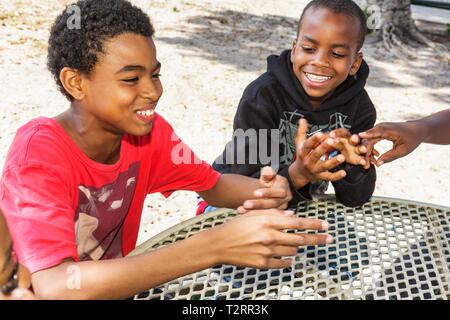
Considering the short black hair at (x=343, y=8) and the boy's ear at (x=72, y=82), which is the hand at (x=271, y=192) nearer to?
the boy's ear at (x=72, y=82)

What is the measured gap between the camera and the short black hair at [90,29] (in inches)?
61.7

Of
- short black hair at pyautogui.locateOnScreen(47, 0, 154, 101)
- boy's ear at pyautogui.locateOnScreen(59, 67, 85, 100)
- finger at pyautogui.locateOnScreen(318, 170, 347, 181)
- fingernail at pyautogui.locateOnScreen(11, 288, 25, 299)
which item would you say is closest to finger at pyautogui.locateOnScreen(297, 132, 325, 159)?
finger at pyautogui.locateOnScreen(318, 170, 347, 181)

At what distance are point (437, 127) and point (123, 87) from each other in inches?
56.5

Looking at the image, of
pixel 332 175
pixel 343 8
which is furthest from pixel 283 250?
pixel 343 8

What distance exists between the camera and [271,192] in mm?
1659

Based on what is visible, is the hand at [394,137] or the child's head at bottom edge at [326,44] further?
the child's head at bottom edge at [326,44]

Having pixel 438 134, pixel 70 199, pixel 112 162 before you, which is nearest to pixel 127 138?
pixel 112 162

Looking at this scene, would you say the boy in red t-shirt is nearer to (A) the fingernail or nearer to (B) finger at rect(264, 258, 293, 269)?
(B) finger at rect(264, 258, 293, 269)

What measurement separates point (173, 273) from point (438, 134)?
148 centimetres

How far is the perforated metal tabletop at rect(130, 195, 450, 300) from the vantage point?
1.48 metres

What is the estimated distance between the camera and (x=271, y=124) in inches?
84.7

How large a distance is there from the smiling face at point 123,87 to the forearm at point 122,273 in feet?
1.84

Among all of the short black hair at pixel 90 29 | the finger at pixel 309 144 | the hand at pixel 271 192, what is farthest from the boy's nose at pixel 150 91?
the finger at pixel 309 144

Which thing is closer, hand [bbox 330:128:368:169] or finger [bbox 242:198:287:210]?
finger [bbox 242:198:287:210]
